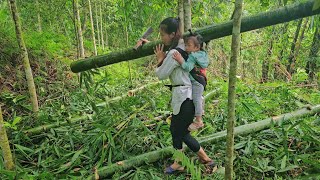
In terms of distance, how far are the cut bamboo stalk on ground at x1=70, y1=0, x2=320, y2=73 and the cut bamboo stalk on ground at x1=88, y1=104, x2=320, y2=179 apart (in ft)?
4.18

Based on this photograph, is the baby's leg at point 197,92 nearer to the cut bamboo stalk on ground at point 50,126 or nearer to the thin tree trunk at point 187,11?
the thin tree trunk at point 187,11

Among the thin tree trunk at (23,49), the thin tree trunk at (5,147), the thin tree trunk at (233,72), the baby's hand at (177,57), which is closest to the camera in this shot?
the thin tree trunk at (233,72)

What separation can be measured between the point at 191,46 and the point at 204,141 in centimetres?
137

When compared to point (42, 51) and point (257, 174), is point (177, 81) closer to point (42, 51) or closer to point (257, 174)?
point (257, 174)

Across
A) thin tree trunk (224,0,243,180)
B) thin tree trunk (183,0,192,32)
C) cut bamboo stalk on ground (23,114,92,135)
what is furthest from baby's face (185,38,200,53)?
cut bamboo stalk on ground (23,114,92,135)

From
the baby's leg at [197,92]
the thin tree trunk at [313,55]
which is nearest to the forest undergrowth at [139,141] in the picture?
the baby's leg at [197,92]

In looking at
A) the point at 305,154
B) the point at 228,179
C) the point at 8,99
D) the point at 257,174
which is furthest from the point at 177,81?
the point at 8,99

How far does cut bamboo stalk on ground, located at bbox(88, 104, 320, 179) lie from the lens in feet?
11.2

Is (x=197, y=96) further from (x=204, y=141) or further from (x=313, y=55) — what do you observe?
(x=313, y=55)

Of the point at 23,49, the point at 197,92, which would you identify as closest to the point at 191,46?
the point at 197,92

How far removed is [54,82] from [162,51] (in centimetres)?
419

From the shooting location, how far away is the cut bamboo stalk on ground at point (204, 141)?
3.42m

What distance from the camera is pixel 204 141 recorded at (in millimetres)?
3844

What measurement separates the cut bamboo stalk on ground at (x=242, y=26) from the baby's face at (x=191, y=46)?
588mm
